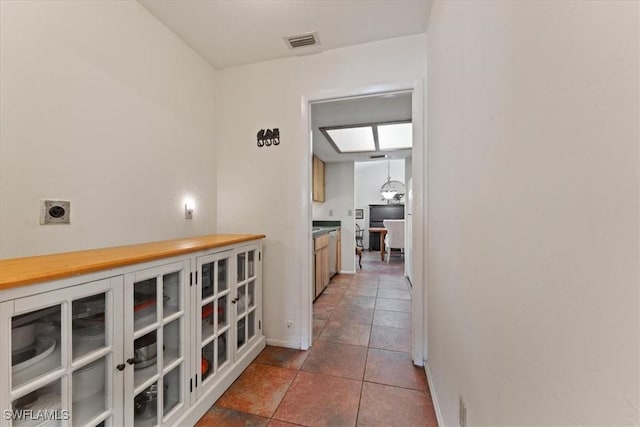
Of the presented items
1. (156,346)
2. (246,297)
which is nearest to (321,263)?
(246,297)

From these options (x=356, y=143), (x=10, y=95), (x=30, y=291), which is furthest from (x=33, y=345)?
(x=356, y=143)

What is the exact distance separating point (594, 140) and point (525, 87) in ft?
0.85

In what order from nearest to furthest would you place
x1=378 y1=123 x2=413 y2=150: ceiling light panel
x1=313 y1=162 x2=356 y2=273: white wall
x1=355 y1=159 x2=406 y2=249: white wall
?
x1=378 y1=123 x2=413 y2=150: ceiling light panel → x1=313 y1=162 x2=356 y2=273: white wall → x1=355 y1=159 x2=406 y2=249: white wall

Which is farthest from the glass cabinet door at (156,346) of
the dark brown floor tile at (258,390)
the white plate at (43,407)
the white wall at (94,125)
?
the white wall at (94,125)

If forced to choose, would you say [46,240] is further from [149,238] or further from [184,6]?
[184,6]

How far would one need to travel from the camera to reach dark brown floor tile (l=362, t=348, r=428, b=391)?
71.7 inches

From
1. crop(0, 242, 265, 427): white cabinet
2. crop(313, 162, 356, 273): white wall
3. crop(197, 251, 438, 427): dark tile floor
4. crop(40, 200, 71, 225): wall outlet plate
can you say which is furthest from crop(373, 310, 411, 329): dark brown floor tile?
crop(40, 200, 71, 225): wall outlet plate

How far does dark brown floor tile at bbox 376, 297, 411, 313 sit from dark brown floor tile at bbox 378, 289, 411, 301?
133 millimetres

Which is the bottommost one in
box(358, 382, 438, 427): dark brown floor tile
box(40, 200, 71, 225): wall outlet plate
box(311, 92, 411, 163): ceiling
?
box(358, 382, 438, 427): dark brown floor tile

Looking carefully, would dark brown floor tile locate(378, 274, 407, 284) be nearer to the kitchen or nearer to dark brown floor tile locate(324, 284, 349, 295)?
the kitchen

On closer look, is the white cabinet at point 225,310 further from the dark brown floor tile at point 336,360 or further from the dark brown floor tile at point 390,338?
the dark brown floor tile at point 390,338

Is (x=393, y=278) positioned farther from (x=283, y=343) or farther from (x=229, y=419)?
(x=229, y=419)

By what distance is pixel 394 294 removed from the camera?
3.78 metres

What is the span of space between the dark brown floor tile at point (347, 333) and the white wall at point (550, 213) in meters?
1.49
